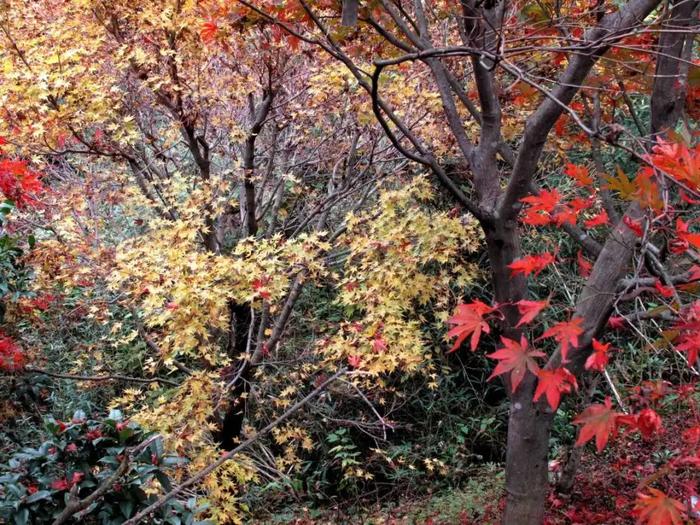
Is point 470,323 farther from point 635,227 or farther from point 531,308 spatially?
point 635,227

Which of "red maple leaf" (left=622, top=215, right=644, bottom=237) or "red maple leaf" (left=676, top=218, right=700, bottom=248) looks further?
"red maple leaf" (left=622, top=215, right=644, bottom=237)

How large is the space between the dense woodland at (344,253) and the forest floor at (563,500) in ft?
0.10

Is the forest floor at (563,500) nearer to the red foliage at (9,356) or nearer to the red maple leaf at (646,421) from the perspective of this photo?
the red maple leaf at (646,421)

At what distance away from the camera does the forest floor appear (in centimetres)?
399

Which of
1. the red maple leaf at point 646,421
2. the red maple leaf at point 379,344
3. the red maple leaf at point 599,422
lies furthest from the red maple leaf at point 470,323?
the red maple leaf at point 379,344

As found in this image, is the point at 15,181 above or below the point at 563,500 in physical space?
above

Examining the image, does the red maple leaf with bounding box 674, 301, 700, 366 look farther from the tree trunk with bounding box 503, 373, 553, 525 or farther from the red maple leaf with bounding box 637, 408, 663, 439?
the tree trunk with bounding box 503, 373, 553, 525

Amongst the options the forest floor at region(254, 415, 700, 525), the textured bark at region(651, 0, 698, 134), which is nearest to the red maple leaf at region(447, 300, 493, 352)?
the textured bark at region(651, 0, 698, 134)

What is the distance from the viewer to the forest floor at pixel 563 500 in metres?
3.99

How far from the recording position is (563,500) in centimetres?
421

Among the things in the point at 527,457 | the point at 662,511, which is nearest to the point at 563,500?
the point at 527,457

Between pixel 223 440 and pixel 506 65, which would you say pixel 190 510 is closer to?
A: pixel 506 65

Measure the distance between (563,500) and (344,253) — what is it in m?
2.21

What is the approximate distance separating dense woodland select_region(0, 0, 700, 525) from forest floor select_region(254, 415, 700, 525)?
0.03 metres
